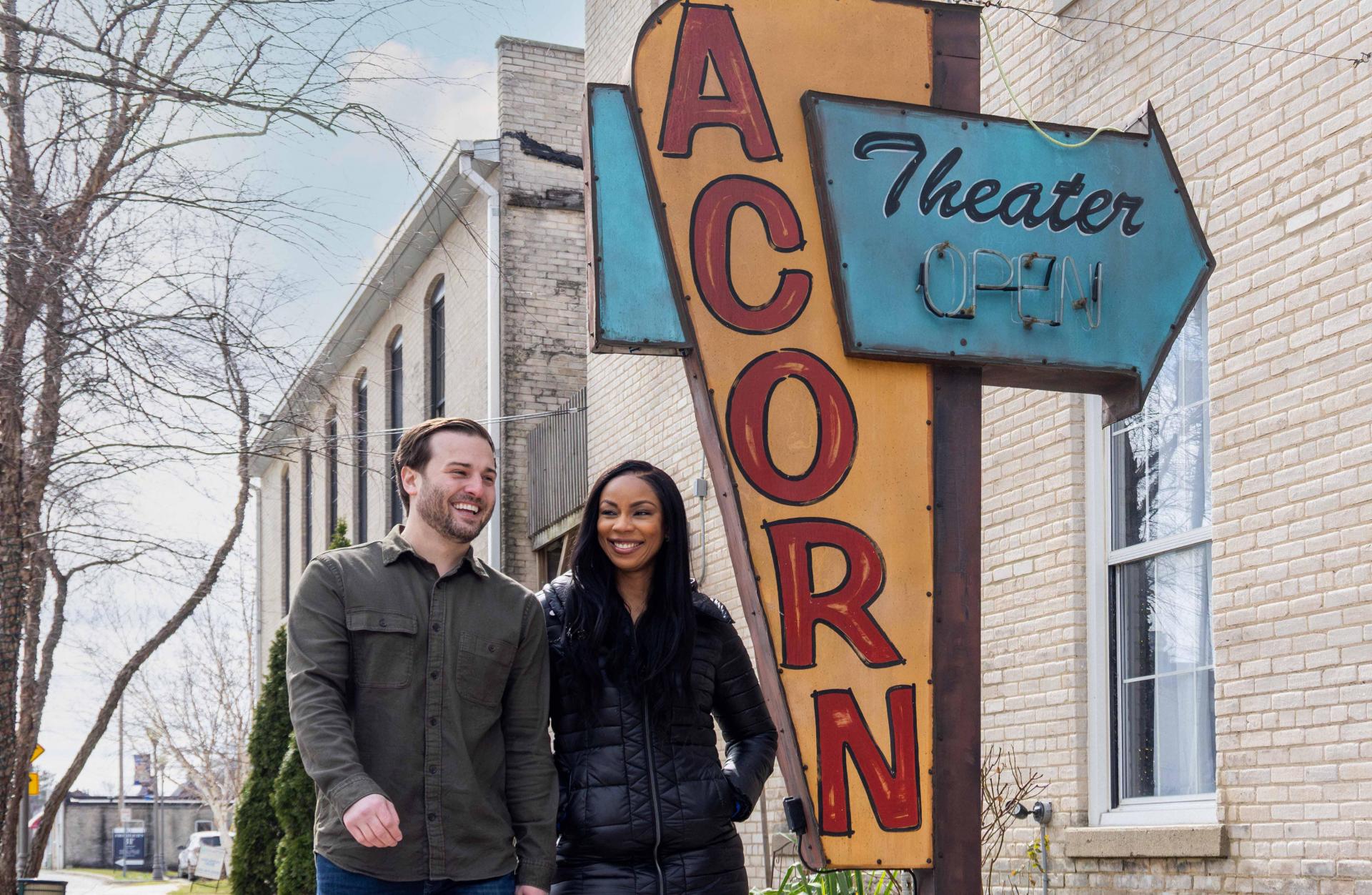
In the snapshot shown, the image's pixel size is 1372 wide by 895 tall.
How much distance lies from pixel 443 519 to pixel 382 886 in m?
0.86

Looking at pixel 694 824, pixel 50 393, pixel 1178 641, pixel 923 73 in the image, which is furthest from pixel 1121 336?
pixel 50 393

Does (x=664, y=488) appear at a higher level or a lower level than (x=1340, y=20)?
lower

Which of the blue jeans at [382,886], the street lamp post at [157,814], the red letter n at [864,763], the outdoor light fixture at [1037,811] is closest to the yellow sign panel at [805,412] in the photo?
the red letter n at [864,763]

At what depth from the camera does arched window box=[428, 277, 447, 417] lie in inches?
760

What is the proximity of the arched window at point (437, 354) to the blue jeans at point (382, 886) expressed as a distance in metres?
15.7

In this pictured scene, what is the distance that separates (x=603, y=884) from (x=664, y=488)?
3.26 ft

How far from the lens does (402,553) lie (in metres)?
3.88

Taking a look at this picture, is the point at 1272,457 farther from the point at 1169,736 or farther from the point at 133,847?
the point at 133,847

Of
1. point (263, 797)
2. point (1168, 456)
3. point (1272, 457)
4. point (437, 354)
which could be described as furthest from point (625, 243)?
point (437, 354)

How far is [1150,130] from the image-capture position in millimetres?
4820

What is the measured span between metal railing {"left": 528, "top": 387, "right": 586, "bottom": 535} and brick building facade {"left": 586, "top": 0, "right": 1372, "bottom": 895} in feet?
23.4

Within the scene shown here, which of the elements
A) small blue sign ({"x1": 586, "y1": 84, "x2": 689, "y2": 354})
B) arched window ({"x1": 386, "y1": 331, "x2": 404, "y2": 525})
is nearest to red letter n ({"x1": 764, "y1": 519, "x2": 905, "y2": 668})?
small blue sign ({"x1": 586, "y1": 84, "x2": 689, "y2": 354})

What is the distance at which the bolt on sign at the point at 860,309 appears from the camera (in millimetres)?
4320

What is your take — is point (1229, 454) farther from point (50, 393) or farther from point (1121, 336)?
point (50, 393)
